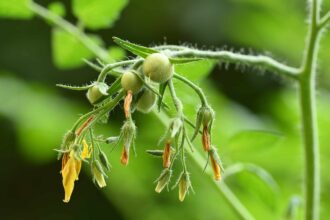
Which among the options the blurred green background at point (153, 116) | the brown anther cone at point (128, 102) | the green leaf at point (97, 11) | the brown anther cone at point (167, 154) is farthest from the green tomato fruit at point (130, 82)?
the green leaf at point (97, 11)

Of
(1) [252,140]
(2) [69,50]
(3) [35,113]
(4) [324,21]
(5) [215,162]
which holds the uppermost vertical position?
(4) [324,21]

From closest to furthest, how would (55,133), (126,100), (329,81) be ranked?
(126,100), (55,133), (329,81)

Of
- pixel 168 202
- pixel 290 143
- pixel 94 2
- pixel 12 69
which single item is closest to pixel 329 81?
pixel 290 143

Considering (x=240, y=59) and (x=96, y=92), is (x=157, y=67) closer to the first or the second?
(x=96, y=92)

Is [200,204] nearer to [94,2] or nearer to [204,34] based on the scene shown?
[94,2]

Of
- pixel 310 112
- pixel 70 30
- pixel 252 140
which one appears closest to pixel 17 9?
pixel 70 30

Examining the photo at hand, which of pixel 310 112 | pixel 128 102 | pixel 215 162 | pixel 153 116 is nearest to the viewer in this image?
pixel 128 102

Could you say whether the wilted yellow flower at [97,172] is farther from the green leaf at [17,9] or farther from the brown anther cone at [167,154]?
the green leaf at [17,9]
